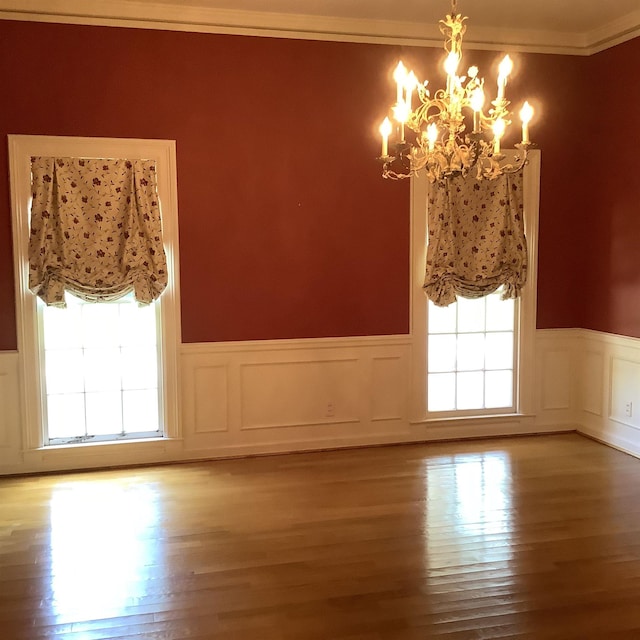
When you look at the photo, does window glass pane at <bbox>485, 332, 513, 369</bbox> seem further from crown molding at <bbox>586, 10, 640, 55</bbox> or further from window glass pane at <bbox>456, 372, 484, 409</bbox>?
crown molding at <bbox>586, 10, 640, 55</bbox>

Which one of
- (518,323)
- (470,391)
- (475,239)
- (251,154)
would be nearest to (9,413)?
(251,154)

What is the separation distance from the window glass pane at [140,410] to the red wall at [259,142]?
0.56 metres

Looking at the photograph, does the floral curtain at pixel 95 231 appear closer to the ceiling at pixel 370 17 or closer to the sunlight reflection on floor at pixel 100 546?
the ceiling at pixel 370 17

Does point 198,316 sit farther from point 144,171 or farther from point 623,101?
point 623,101

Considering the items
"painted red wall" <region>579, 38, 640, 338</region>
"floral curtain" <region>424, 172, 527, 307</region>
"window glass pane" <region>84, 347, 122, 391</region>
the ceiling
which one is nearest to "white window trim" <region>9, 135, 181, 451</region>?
"window glass pane" <region>84, 347, 122, 391</region>

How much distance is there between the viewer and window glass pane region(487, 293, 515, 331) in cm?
574

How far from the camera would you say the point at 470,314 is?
5.69m

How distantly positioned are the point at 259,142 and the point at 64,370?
2216 mm

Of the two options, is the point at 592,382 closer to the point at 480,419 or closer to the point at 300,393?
the point at 480,419

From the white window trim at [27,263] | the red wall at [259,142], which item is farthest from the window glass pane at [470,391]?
the white window trim at [27,263]

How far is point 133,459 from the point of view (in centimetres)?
507

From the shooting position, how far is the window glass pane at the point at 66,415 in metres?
4.99

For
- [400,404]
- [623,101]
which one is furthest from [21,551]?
[623,101]

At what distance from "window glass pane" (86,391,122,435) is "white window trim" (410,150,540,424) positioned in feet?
7.63
